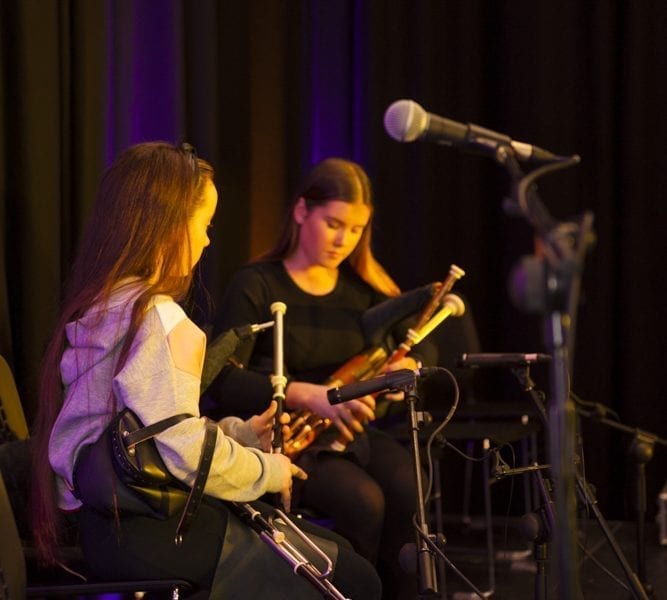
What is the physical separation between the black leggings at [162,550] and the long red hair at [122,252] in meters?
0.12

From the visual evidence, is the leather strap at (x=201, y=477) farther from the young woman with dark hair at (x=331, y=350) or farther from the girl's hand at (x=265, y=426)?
the young woman with dark hair at (x=331, y=350)

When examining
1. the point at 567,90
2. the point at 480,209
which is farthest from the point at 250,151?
the point at 567,90

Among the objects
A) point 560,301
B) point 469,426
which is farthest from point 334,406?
point 560,301

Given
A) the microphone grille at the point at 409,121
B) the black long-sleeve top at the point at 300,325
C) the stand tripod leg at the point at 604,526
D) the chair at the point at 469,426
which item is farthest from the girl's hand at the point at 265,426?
the microphone grille at the point at 409,121

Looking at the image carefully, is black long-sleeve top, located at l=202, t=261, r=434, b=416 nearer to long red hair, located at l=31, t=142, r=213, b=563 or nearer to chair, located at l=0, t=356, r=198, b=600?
chair, located at l=0, t=356, r=198, b=600

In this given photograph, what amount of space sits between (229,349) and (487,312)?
245 centimetres

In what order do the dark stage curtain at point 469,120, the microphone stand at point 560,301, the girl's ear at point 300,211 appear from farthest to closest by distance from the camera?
the dark stage curtain at point 469,120 < the girl's ear at point 300,211 < the microphone stand at point 560,301

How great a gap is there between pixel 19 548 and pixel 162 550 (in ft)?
0.93

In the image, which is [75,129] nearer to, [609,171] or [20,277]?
[20,277]

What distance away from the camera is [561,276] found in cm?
141

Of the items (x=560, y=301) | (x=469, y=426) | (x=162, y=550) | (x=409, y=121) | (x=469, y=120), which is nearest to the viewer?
(x=560, y=301)

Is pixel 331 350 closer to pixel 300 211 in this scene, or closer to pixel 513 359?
pixel 300 211

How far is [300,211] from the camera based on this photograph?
349 centimetres

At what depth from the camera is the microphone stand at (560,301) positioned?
141 centimetres
